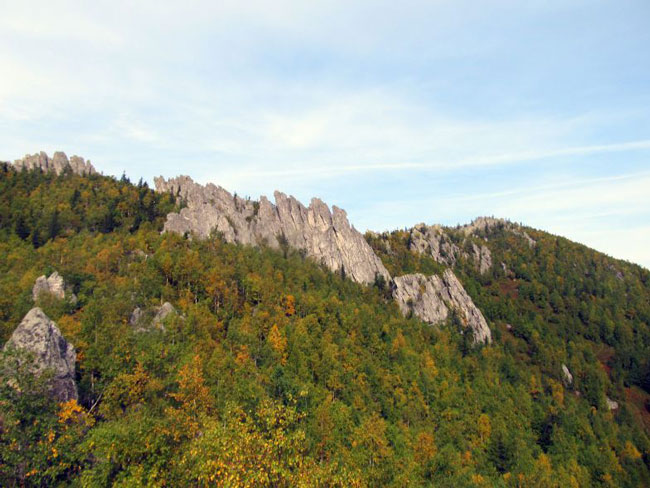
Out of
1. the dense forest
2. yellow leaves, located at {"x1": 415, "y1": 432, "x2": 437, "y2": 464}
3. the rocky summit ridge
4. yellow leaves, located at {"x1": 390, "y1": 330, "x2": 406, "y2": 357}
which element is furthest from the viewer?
the rocky summit ridge

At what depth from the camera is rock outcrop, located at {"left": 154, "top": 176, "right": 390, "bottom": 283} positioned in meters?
149

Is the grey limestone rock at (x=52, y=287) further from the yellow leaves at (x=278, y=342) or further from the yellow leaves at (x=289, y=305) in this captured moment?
the yellow leaves at (x=289, y=305)

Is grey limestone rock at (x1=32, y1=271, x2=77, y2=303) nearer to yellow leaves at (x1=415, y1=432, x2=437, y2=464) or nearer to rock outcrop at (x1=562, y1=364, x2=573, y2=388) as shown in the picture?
yellow leaves at (x1=415, y1=432, x2=437, y2=464)

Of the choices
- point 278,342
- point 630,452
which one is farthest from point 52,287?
point 630,452

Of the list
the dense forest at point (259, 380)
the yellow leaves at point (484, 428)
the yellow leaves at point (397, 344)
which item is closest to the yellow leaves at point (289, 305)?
the dense forest at point (259, 380)

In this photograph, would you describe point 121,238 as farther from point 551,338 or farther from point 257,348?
point 551,338

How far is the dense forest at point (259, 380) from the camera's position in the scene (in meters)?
27.5

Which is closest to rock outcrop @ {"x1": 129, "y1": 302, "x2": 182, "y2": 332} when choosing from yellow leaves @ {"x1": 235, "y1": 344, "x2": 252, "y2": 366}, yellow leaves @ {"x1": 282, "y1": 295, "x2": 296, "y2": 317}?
yellow leaves @ {"x1": 235, "y1": 344, "x2": 252, "y2": 366}

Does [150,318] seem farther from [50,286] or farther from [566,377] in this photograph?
[566,377]

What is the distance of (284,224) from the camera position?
173250mm

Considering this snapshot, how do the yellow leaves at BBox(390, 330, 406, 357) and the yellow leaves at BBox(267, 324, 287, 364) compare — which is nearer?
the yellow leaves at BBox(267, 324, 287, 364)

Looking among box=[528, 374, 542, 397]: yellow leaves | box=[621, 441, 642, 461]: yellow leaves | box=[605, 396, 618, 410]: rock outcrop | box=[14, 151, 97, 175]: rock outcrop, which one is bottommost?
box=[621, 441, 642, 461]: yellow leaves

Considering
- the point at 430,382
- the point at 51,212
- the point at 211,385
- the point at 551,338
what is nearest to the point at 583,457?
the point at 430,382

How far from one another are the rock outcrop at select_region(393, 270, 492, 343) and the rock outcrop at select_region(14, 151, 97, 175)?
160520 mm
